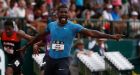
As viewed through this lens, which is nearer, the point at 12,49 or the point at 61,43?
the point at 61,43

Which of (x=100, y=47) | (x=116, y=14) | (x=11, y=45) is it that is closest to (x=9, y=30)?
(x=11, y=45)

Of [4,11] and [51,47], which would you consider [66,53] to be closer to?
[51,47]

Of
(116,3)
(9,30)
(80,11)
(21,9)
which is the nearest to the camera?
(9,30)

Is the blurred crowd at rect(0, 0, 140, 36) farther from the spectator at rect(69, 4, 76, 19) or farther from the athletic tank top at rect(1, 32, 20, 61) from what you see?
the athletic tank top at rect(1, 32, 20, 61)

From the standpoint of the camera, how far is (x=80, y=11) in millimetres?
18453

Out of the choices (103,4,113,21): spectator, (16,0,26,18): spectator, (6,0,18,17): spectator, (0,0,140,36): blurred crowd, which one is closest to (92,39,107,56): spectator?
(0,0,140,36): blurred crowd

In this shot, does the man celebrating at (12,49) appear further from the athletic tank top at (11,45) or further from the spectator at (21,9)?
the spectator at (21,9)

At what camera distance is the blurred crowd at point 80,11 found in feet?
53.3

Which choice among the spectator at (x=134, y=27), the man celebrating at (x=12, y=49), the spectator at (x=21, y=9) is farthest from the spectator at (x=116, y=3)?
the man celebrating at (x=12, y=49)

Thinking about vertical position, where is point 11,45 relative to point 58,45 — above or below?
below

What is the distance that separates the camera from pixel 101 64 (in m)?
14.3

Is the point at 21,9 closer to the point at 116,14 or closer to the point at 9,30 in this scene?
the point at 116,14

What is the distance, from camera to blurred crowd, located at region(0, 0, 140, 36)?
16250 mm

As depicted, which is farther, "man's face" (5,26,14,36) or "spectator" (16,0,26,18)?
"spectator" (16,0,26,18)
